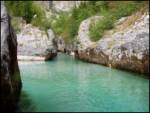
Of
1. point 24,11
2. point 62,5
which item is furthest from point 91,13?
point 62,5

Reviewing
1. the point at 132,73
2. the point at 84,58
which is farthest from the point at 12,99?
the point at 84,58

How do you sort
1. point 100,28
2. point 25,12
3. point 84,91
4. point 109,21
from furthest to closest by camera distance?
point 25,12 → point 100,28 → point 109,21 → point 84,91

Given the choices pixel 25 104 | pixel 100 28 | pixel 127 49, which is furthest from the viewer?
pixel 100 28

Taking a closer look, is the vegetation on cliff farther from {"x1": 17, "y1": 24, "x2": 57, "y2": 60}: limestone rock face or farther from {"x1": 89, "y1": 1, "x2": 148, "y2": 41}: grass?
{"x1": 17, "y1": 24, "x2": 57, "y2": 60}: limestone rock face

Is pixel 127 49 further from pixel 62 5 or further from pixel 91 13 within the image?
pixel 62 5

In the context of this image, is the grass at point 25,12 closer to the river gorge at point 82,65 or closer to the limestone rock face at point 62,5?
the river gorge at point 82,65

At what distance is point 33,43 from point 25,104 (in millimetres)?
27295

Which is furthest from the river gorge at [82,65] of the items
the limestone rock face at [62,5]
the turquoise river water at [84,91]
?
the limestone rock face at [62,5]

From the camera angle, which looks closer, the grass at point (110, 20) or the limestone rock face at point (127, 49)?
the limestone rock face at point (127, 49)

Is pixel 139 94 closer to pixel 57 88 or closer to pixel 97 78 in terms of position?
pixel 57 88

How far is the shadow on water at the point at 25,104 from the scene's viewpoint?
16672 mm

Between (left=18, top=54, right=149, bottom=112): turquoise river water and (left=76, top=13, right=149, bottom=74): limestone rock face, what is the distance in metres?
1.34

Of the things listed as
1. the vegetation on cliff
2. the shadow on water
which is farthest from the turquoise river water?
the vegetation on cliff

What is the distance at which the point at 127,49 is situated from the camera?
31922 mm
